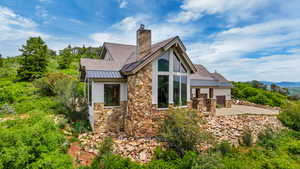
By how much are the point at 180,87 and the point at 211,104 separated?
17.6 feet

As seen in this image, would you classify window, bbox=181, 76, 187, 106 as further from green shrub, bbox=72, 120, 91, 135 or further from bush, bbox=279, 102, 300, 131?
bush, bbox=279, 102, 300, 131

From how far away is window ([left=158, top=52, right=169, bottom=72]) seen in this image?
9.52m

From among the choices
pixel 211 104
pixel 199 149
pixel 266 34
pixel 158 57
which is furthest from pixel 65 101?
pixel 266 34

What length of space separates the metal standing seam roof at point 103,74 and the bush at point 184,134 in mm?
5137

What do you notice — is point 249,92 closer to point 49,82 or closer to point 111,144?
point 111,144

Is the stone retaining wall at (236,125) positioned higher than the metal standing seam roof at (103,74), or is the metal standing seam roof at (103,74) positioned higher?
the metal standing seam roof at (103,74)

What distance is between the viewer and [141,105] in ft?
29.6

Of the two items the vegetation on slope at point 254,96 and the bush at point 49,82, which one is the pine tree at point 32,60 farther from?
the vegetation on slope at point 254,96

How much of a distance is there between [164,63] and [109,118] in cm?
581

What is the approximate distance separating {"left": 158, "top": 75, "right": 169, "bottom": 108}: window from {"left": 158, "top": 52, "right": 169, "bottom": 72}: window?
0.52 m

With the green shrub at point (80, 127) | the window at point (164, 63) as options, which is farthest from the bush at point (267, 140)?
the green shrub at point (80, 127)

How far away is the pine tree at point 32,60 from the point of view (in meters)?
21.1

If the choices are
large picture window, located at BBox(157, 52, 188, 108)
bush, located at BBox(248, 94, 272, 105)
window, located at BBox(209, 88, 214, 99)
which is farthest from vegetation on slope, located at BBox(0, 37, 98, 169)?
bush, located at BBox(248, 94, 272, 105)

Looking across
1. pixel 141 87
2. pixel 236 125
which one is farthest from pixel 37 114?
pixel 236 125
